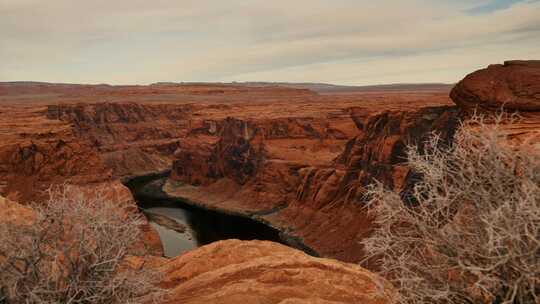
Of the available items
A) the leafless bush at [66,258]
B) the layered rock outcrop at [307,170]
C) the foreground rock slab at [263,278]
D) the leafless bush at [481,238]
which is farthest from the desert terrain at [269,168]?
the leafless bush at [66,258]

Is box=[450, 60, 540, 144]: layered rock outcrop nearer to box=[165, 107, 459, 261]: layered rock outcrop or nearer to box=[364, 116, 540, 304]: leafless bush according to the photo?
box=[165, 107, 459, 261]: layered rock outcrop

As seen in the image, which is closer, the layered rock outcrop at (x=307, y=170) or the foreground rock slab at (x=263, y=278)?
the foreground rock slab at (x=263, y=278)

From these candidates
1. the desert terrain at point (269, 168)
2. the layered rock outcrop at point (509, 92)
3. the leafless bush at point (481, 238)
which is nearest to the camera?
the leafless bush at point (481, 238)

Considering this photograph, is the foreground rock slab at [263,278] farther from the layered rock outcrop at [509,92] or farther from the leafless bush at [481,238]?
the layered rock outcrop at [509,92]

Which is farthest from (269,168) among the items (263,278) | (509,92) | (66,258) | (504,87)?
(66,258)

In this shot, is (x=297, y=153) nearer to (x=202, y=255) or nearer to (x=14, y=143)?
(x=14, y=143)

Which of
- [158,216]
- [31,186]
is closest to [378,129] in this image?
[158,216]

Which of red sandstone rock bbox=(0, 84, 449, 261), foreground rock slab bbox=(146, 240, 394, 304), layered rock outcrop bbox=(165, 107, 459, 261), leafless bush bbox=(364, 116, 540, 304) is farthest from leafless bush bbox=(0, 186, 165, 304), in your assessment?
red sandstone rock bbox=(0, 84, 449, 261)
